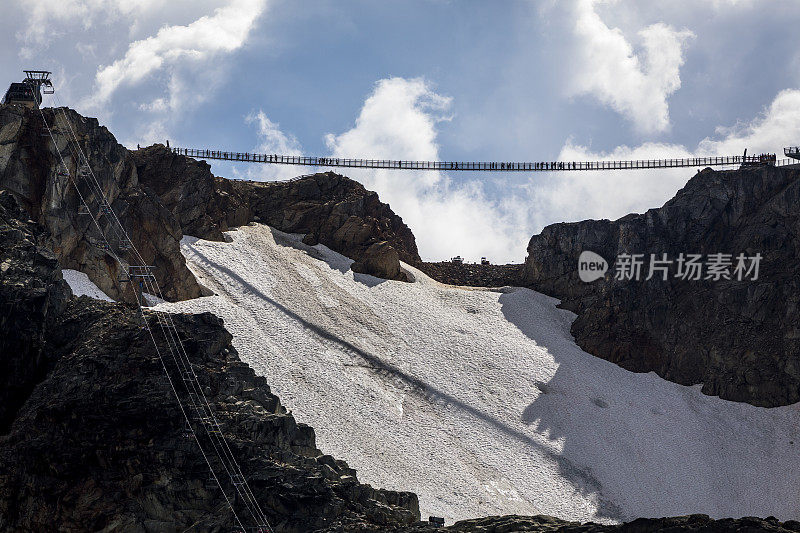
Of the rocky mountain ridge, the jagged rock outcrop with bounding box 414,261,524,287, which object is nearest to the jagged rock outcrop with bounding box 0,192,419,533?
the rocky mountain ridge

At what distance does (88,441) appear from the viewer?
51.4 meters

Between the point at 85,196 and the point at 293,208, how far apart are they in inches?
1219

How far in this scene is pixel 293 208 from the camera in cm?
10262

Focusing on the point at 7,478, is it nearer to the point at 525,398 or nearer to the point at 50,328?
the point at 50,328

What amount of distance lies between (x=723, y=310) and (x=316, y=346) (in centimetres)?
3621

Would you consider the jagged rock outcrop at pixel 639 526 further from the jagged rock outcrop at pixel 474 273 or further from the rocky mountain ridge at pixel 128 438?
the jagged rock outcrop at pixel 474 273

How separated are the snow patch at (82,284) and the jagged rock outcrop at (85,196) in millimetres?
477

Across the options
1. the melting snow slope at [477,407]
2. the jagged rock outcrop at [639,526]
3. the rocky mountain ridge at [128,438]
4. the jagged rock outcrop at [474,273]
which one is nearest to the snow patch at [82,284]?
the melting snow slope at [477,407]

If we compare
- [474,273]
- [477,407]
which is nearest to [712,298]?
[477,407]

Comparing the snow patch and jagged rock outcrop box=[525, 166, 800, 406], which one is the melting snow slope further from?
the snow patch

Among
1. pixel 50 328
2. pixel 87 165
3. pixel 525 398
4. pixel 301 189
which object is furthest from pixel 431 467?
pixel 301 189

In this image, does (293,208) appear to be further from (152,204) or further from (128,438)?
(128,438)

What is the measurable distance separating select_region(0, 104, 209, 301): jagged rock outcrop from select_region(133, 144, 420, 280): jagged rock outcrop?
29.1 ft

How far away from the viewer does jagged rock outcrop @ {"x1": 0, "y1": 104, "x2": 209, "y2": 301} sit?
69750 mm
